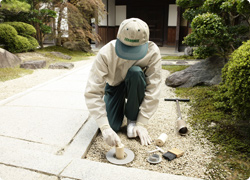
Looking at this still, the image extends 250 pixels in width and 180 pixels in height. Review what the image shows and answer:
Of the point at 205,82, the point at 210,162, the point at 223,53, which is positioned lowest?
the point at 210,162

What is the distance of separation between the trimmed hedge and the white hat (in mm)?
6522

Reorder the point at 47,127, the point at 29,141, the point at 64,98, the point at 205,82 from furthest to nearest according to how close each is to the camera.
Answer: the point at 205,82 < the point at 64,98 < the point at 47,127 < the point at 29,141

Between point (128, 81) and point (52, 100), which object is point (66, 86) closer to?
point (52, 100)

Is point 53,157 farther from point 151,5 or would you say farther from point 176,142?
point 151,5

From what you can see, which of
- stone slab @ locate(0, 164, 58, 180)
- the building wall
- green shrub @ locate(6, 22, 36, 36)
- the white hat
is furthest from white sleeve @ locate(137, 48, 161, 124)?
the building wall

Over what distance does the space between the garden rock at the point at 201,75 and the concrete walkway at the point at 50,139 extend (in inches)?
79.8

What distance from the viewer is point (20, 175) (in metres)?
1.72

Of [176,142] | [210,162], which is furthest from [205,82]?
[210,162]

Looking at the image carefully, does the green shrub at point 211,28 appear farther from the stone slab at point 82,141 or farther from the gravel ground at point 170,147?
the stone slab at point 82,141

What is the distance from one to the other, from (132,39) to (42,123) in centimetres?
158

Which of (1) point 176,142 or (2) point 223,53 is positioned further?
(2) point 223,53

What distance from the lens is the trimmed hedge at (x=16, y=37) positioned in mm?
7316

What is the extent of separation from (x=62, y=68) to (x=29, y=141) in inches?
182

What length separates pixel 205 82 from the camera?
443 cm
